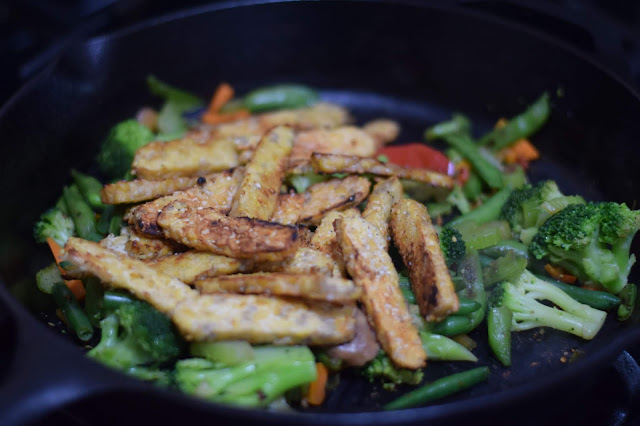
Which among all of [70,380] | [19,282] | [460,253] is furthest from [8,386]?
[460,253]

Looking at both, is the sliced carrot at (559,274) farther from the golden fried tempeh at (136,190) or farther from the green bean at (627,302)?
the golden fried tempeh at (136,190)

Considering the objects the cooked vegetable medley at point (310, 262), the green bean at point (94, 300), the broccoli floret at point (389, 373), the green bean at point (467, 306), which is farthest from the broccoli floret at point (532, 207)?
the green bean at point (94, 300)

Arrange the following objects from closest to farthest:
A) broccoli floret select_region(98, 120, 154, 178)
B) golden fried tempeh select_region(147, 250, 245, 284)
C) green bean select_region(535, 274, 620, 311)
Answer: golden fried tempeh select_region(147, 250, 245, 284) → green bean select_region(535, 274, 620, 311) → broccoli floret select_region(98, 120, 154, 178)

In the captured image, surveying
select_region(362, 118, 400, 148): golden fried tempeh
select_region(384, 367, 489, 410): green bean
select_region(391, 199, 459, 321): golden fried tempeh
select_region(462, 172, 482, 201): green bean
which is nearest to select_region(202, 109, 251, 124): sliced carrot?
select_region(362, 118, 400, 148): golden fried tempeh

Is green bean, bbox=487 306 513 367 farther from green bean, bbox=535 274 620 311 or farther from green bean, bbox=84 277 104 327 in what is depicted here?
green bean, bbox=84 277 104 327

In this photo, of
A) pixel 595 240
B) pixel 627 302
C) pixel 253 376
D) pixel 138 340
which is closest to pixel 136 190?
pixel 138 340
